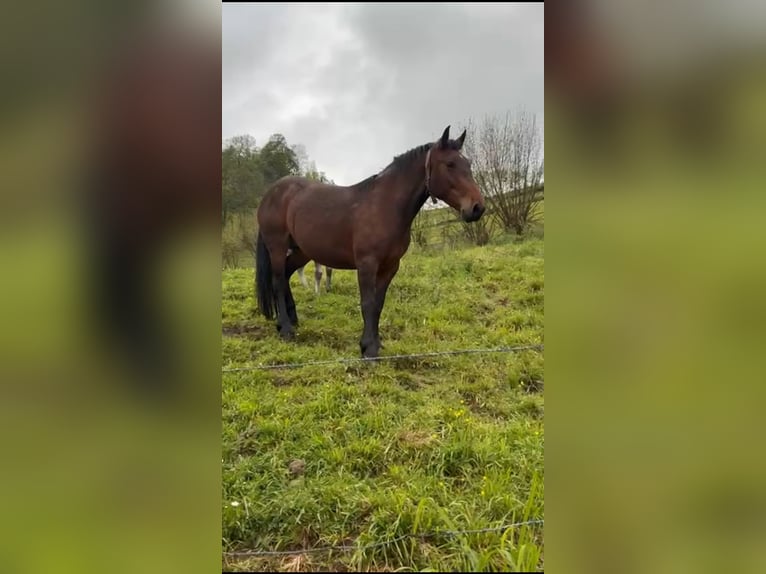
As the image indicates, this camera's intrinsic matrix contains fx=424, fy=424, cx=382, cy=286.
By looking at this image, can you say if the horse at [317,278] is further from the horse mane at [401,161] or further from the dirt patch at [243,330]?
the horse mane at [401,161]

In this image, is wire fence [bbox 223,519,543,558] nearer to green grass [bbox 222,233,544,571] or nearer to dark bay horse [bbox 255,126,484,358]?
green grass [bbox 222,233,544,571]

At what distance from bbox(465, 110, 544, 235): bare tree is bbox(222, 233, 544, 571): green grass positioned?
2.62ft

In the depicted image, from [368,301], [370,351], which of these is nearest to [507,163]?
[368,301]

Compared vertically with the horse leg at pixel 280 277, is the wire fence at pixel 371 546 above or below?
below

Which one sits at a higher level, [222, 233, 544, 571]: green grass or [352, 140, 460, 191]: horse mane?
[352, 140, 460, 191]: horse mane

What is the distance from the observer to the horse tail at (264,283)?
12.3ft
